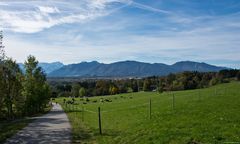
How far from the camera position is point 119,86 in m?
188

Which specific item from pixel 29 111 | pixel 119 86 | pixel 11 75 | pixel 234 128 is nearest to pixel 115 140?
pixel 234 128

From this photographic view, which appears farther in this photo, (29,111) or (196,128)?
(29,111)

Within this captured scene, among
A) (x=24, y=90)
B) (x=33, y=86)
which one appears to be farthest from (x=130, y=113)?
(x=33, y=86)

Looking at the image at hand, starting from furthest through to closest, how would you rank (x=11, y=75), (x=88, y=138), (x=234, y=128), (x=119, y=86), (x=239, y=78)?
(x=119, y=86) → (x=239, y=78) → (x=11, y=75) → (x=88, y=138) → (x=234, y=128)

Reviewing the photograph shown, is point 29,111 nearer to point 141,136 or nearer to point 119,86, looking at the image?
point 141,136

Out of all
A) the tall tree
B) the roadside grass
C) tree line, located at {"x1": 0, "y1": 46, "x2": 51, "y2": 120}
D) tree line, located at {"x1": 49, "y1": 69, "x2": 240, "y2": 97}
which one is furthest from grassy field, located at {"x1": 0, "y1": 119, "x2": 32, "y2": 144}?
tree line, located at {"x1": 49, "y1": 69, "x2": 240, "y2": 97}

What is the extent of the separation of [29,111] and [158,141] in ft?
198

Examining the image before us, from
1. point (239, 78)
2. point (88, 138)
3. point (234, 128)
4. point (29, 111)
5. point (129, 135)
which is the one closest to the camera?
point (234, 128)

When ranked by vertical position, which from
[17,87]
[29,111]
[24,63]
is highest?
[24,63]

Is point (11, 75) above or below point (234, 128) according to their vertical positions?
above

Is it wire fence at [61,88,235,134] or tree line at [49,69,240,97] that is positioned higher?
tree line at [49,69,240,97]

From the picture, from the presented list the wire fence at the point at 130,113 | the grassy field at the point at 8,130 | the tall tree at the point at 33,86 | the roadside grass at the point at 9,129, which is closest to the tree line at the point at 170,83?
the tall tree at the point at 33,86

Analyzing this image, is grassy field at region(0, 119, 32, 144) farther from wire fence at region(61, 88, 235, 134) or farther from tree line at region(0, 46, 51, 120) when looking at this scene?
tree line at region(0, 46, 51, 120)

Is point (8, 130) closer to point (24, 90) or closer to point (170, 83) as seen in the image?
point (24, 90)
